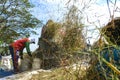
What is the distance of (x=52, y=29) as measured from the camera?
23.4 feet

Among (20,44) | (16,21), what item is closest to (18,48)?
(20,44)

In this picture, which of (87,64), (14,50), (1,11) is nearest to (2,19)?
(1,11)

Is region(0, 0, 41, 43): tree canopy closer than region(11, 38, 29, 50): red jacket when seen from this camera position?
No

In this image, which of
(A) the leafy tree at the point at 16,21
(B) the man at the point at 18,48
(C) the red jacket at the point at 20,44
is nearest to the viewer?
(B) the man at the point at 18,48

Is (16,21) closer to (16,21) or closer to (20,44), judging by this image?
(16,21)

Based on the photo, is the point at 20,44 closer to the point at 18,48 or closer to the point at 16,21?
the point at 18,48

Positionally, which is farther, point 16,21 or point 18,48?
point 16,21

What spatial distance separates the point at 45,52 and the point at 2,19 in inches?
519

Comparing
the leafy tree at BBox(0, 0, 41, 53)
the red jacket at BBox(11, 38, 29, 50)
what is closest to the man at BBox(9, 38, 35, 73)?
the red jacket at BBox(11, 38, 29, 50)

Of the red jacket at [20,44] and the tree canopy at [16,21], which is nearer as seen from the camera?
the red jacket at [20,44]

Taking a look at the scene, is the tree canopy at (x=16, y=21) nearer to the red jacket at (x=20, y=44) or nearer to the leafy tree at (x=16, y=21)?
→ the leafy tree at (x=16, y=21)

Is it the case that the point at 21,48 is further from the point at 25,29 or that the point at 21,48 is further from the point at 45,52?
the point at 25,29

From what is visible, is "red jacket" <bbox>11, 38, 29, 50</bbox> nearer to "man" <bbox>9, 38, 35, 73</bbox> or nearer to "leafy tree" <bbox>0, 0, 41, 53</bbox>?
"man" <bbox>9, 38, 35, 73</bbox>

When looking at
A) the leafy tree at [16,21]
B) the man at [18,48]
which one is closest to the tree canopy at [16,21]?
the leafy tree at [16,21]
